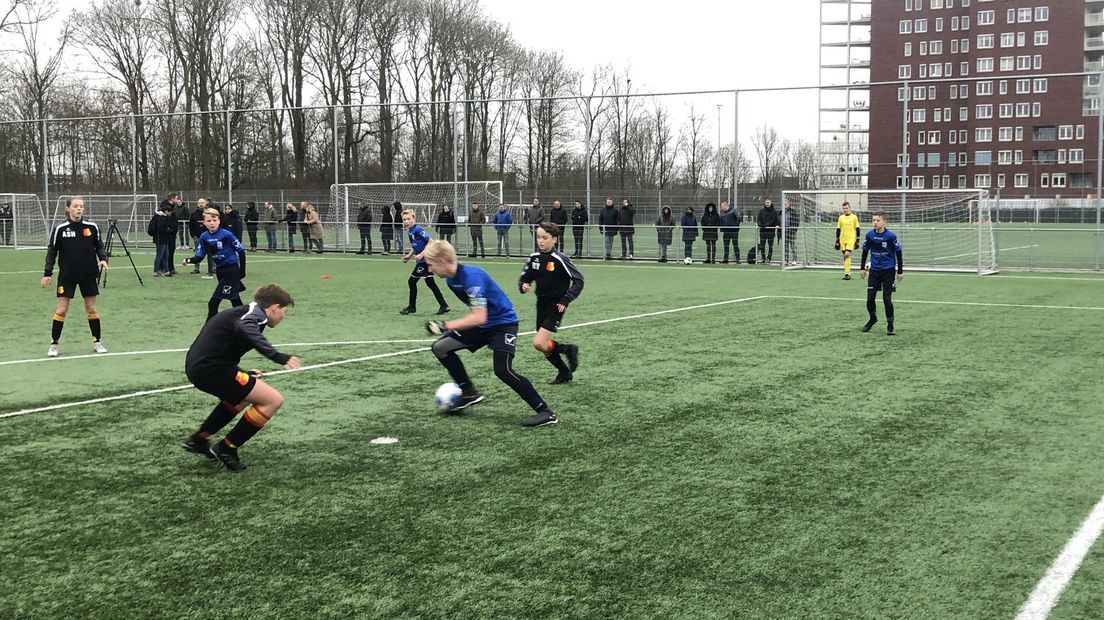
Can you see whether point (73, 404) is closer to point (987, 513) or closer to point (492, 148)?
point (987, 513)

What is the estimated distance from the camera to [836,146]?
35.8 meters

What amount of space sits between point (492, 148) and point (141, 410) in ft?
107

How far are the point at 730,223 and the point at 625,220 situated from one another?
3.17 metres

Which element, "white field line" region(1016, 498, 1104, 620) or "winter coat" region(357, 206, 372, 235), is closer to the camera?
"white field line" region(1016, 498, 1104, 620)

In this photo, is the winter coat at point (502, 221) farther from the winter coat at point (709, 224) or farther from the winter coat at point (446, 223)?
the winter coat at point (709, 224)

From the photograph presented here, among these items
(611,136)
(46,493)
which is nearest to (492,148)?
(611,136)

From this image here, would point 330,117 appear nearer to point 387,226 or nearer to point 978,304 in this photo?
point 387,226

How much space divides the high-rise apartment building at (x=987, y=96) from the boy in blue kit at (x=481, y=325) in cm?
2163

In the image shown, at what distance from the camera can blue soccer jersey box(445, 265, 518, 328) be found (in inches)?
306

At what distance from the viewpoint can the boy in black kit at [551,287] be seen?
29.6ft

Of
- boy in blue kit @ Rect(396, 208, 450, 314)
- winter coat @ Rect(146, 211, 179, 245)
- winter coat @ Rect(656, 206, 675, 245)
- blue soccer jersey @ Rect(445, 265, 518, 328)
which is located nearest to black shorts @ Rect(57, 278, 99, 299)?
boy in blue kit @ Rect(396, 208, 450, 314)

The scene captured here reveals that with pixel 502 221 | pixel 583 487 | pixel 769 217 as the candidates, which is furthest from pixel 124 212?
pixel 583 487

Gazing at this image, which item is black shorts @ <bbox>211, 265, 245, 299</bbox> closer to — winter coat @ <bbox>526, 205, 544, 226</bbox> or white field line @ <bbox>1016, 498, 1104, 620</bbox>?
white field line @ <bbox>1016, 498, 1104, 620</bbox>

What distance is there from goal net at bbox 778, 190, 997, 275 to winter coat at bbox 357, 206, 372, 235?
1367 cm
